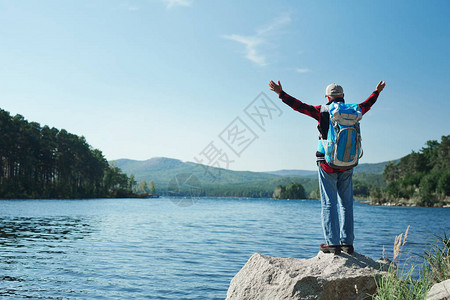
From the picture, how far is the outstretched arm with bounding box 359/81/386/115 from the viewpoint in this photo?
20.2ft

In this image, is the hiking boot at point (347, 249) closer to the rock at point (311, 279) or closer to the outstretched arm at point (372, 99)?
the rock at point (311, 279)

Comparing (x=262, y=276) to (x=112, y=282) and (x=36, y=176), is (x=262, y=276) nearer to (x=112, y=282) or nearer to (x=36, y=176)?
(x=112, y=282)

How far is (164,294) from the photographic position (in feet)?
31.2

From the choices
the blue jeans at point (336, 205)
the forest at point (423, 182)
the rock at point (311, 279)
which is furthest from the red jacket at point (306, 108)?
the forest at point (423, 182)

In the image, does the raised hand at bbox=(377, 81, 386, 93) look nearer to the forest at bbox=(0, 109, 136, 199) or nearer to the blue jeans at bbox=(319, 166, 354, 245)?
the blue jeans at bbox=(319, 166, 354, 245)

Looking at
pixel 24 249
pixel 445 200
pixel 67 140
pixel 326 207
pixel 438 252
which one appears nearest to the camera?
pixel 326 207

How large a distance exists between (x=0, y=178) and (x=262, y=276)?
295ft

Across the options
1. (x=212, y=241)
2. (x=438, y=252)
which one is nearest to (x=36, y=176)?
(x=212, y=241)

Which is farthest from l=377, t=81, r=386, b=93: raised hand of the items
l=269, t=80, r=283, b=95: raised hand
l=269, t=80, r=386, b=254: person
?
l=269, t=80, r=283, b=95: raised hand

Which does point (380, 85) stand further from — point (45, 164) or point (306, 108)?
point (45, 164)

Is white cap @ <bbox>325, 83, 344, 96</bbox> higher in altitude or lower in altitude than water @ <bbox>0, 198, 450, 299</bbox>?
higher

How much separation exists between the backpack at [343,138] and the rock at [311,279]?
1533 mm

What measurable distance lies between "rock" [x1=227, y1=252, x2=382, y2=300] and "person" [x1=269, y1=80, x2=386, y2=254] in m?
0.26

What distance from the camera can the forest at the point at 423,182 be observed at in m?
Result: 93.3
